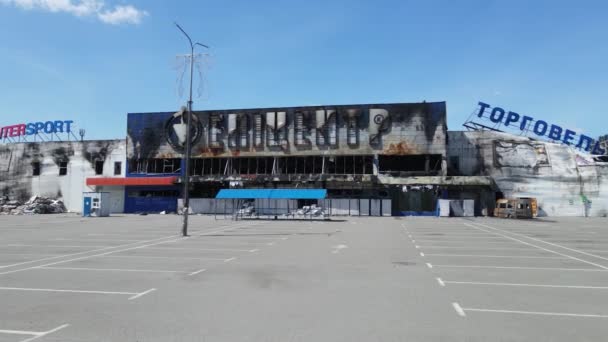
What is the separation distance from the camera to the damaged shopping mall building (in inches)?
2000

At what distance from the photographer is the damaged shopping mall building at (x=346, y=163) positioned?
50812 millimetres

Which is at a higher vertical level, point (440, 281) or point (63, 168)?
point (63, 168)

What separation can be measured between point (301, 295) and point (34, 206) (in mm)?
58457

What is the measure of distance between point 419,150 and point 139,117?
123 feet

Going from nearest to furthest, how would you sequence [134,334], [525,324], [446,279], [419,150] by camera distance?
1. [134,334]
2. [525,324]
3. [446,279]
4. [419,150]

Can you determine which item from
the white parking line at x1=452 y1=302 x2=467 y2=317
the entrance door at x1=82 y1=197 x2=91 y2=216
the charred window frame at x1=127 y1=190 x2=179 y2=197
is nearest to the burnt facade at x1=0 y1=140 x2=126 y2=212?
the charred window frame at x1=127 y1=190 x2=179 y2=197

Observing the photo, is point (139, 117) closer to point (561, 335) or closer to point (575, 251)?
point (575, 251)

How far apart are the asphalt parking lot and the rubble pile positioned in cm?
4600

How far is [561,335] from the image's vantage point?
6.40 m

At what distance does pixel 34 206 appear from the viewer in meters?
56.1

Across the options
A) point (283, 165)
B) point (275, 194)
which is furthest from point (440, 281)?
point (283, 165)

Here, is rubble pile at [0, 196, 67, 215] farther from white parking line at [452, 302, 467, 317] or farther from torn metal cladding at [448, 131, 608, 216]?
white parking line at [452, 302, 467, 317]

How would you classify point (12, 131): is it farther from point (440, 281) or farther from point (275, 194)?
point (440, 281)

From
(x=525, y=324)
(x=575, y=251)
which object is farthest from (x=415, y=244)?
(x=525, y=324)
